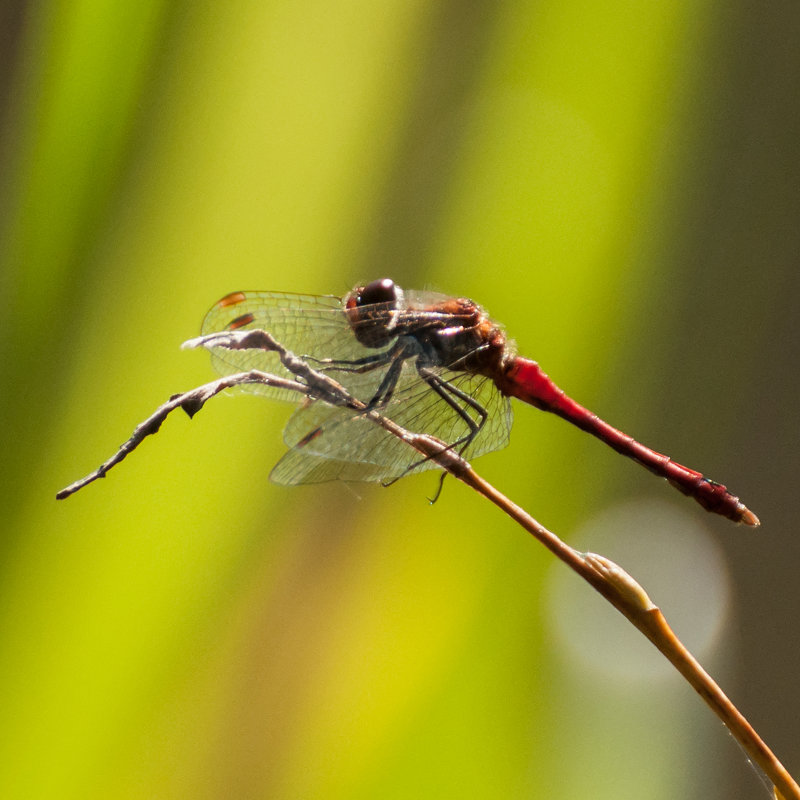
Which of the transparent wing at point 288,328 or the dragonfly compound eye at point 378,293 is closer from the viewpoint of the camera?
the transparent wing at point 288,328

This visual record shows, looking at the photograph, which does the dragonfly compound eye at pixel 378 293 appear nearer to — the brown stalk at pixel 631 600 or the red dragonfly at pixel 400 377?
the red dragonfly at pixel 400 377

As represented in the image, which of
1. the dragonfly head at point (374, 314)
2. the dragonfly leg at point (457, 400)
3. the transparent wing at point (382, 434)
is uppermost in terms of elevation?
the dragonfly head at point (374, 314)

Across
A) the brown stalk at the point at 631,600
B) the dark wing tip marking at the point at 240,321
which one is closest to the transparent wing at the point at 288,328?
the dark wing tip marking at the point at 240,321

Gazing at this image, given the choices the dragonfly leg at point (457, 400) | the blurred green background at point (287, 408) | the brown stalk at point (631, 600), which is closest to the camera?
the brown stalk at point (631, 600)

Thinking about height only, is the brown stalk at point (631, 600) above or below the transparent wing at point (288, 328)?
above

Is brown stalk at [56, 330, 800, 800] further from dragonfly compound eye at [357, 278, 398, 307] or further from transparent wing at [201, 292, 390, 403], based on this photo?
dragonfly compound eye at [357, 278, 398, 307]

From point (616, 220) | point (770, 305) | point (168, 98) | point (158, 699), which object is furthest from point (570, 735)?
point (770, 305)

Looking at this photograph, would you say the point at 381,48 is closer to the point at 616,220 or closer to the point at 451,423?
the point at 616,220
